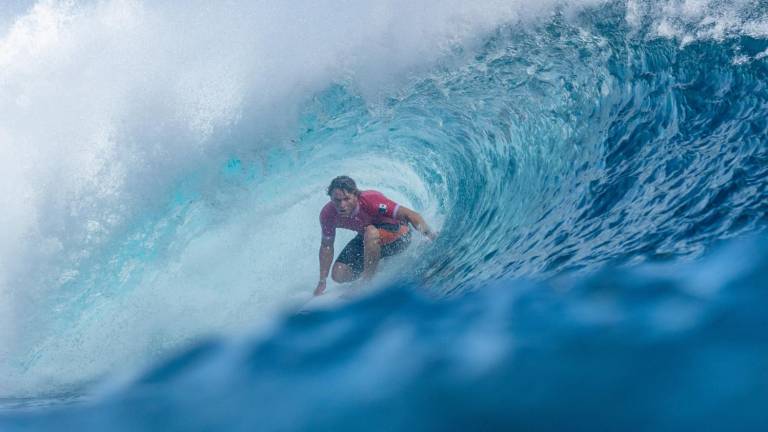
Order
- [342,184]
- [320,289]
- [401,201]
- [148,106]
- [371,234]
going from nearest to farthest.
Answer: [320,289], [342,184], [371,234], [148,106], [401,201]

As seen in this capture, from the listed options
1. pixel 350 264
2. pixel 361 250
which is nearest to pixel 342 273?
pixel 350 264

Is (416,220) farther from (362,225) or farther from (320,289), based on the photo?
(320,289)

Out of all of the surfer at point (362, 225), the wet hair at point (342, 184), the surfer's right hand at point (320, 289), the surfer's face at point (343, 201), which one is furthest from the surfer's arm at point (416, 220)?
the surfer's right hand at point (320, 289)

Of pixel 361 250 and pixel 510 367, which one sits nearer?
pixel 510 367

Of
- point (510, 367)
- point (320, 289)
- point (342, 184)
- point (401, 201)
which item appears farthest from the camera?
point (401, 201)

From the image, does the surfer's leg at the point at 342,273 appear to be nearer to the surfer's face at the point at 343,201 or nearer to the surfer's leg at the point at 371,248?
the surfer's leg at the point at 371,248

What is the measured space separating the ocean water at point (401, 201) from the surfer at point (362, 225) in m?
0.27

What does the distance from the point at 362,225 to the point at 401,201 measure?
12.9 ft

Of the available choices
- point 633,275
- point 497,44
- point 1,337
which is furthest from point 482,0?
point 1,337

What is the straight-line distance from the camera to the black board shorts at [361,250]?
5926 mm

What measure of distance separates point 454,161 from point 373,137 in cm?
153

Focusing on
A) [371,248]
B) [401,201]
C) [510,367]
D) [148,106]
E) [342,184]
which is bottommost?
[510,367]

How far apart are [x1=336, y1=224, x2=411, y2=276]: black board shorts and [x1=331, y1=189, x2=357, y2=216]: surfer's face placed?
41 cm

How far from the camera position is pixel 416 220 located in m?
5.71
